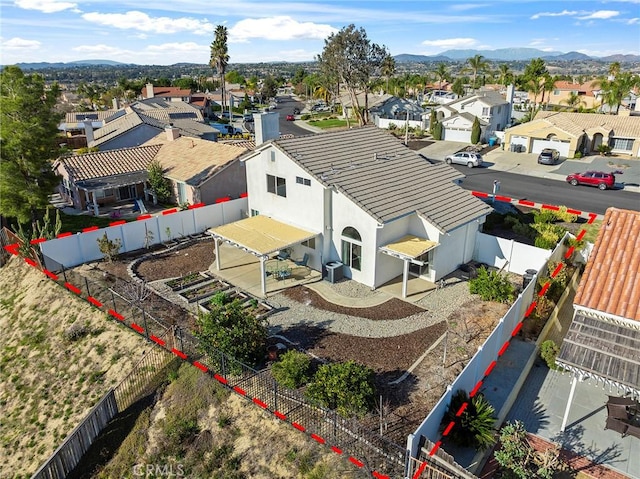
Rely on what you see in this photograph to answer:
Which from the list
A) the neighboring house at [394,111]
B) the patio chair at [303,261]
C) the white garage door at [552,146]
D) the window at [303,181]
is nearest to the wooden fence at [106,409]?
the patio chair at [303,261]

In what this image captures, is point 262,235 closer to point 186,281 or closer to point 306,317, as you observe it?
point 186,281

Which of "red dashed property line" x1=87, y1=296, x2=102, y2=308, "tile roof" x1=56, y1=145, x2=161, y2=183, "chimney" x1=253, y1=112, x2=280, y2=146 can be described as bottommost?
"red dashed property line" x1=87, y1=296, x2=102, y2=308

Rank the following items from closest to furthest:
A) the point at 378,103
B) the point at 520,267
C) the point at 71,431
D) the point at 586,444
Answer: the point at 586,444 < the point at 71,431 < the point at 520,267 < the point at 378,103

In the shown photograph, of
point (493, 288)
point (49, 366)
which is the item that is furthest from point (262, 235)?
point (493, 288)

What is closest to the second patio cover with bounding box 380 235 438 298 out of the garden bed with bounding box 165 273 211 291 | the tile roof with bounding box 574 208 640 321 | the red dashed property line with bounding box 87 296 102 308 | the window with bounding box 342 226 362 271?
the window with bounding box 342 226 362 271

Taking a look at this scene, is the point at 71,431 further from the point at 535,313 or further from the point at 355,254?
the point at 535,313

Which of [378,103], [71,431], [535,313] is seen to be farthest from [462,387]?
[378,103]

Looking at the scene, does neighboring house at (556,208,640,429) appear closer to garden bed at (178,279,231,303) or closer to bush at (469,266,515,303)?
bush at (469,266,515,303)
